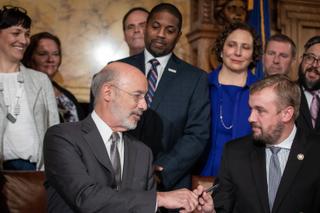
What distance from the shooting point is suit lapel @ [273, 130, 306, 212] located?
2.91 metres

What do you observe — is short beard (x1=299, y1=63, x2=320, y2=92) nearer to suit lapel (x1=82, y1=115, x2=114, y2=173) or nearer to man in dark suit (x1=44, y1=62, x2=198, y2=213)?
man in dark suit (x1=44, y1=62, x2=198, y2=213)

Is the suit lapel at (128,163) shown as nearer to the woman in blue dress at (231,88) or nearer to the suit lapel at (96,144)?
the suit lapel at (96,144)

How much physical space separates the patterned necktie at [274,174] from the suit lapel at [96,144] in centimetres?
92

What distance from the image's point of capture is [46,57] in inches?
169

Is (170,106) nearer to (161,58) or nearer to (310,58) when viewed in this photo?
(161,58)

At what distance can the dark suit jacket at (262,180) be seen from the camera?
2.92 m

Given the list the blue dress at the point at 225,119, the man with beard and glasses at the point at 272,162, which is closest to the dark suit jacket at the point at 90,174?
the man with beard and glasses at the point at 272,162

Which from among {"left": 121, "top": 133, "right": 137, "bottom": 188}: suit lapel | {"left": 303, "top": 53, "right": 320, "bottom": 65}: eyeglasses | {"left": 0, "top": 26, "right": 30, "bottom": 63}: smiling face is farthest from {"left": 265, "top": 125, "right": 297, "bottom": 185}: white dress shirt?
{"left": 0, "top": 26, "right": 30, "bottom": 63}: smiling face

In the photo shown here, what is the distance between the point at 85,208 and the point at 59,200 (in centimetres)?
24

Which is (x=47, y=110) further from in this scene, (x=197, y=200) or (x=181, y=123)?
(x=197, y=200)

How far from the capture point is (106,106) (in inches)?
108

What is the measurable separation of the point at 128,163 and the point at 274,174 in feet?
2.76

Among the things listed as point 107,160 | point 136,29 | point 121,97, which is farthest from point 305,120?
point 107,160

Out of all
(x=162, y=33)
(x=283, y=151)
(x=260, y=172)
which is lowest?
(x=260, y=172)
